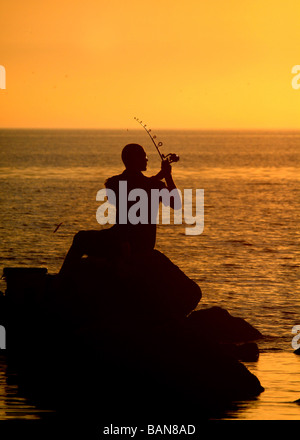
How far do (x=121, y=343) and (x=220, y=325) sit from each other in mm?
3409

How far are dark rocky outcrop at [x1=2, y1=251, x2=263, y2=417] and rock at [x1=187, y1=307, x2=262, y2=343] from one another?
669 millimetres

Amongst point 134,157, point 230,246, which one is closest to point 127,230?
point 134,157

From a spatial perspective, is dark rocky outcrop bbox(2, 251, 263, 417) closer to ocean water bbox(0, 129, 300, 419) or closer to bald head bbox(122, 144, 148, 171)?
ocean water bbox(0, 129, 300, 419)

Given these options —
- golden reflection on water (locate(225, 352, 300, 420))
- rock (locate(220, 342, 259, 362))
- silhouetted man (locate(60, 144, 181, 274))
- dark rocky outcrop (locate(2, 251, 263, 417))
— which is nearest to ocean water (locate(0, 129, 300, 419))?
golden reflection on water (locate(225, 352, 300, 420))

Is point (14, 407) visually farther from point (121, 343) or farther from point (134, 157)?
point (134, 157)

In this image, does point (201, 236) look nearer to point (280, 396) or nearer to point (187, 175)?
point (280, 396)

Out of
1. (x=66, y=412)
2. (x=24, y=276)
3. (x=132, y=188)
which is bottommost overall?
(x=66, y=412)

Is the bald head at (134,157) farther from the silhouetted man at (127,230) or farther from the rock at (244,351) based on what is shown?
the rock at (244,351)

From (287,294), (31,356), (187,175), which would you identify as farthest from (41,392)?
(187,175)

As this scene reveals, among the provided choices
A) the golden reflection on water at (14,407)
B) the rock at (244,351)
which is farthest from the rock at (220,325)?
the golden reflection on water at (14,407)

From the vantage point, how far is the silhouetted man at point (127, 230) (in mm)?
12227

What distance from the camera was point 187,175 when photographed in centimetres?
7856

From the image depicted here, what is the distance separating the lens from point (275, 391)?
Result: 38.8ft

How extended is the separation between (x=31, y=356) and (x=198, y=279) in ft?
34.4
